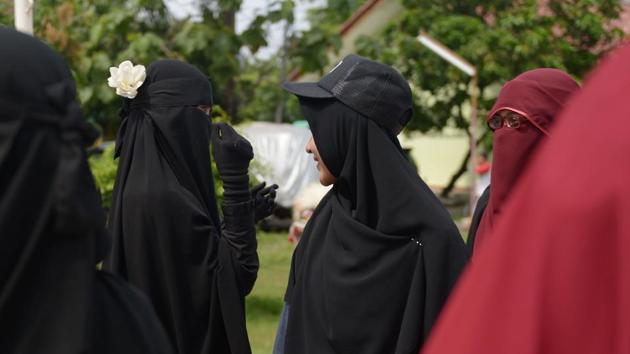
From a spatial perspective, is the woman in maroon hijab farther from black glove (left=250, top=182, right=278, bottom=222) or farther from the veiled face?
black glove (left=250, top=182, right=278, bottom=222)

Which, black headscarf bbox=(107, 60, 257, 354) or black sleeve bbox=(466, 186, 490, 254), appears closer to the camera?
black headscarf bbox=(107, 60, 257, 354)

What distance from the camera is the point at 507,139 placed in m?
4.26

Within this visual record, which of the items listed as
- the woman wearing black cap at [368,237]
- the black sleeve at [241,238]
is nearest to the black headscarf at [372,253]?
the woman wearing black cap at [368,237]

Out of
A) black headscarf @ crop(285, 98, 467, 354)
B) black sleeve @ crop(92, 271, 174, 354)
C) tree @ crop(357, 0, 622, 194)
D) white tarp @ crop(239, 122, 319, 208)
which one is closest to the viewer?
black sleeve @ crop(92, 271, 174, 354)

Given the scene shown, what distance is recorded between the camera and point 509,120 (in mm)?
4285

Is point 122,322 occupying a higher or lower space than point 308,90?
lower

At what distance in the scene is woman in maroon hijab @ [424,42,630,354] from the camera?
1.10 meters

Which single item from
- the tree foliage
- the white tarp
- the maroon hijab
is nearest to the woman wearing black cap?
the maroon hijab

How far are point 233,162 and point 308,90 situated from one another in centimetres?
54

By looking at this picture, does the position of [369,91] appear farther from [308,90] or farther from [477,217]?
[477,217]

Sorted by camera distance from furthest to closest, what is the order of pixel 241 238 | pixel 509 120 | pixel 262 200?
pixel 262 200 → pixel 509 120 → pixel 241 238

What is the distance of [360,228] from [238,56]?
7426 millimetres

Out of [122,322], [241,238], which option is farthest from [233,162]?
[122,322]

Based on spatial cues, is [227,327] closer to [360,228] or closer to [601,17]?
[360,228]
